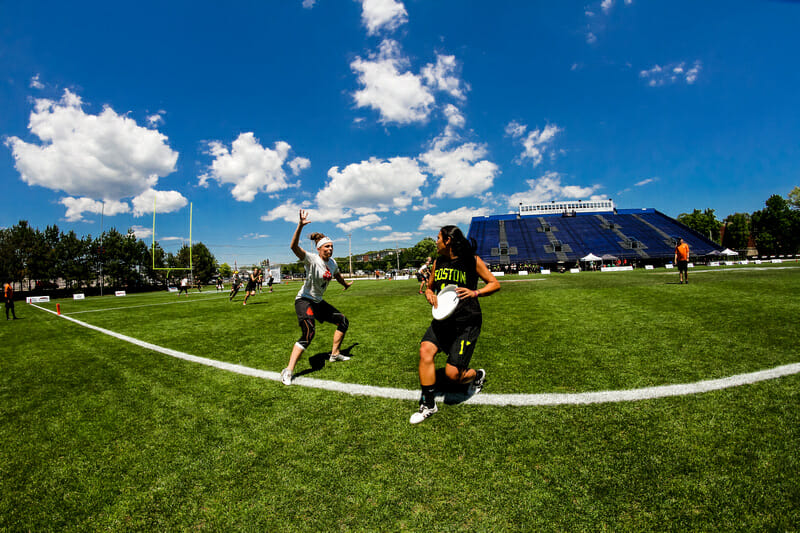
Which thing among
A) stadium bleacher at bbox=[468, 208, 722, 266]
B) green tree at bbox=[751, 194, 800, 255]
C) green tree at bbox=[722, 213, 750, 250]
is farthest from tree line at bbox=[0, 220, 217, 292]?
green tree at bbox=[722, 213, 750, 250]

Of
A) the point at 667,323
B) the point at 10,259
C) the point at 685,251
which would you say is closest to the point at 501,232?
the point at 685,251

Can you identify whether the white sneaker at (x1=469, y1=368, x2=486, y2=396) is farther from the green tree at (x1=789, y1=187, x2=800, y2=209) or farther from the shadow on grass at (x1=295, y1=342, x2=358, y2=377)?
the green tree at (x1=789, y1=187, x2=800, y2=209)

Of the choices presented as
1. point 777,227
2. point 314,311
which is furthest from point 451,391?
point 777,227

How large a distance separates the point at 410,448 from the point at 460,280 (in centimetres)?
182

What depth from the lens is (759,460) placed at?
2348 mm

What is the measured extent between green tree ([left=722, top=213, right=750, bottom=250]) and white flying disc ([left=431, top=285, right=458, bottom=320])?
10184cm

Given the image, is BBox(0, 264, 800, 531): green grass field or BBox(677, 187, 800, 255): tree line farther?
BBox(677, 187, 800, 255): tree line

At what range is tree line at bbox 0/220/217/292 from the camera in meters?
46.2

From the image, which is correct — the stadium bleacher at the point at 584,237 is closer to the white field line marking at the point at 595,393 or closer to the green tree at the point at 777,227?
the green tree at the point at 777,227

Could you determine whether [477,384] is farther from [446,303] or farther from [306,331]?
[306,331]

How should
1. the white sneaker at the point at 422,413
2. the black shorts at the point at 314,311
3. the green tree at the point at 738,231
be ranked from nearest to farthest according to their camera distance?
the white sneaker at the point at 422,413
the black shorts at the point at 314,311
the green tree at the point at 738,231

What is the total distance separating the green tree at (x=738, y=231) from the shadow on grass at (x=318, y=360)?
333ft

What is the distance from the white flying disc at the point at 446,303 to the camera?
3498mm

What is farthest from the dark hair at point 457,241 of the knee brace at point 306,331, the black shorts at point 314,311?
the knee brace at point 306,331
